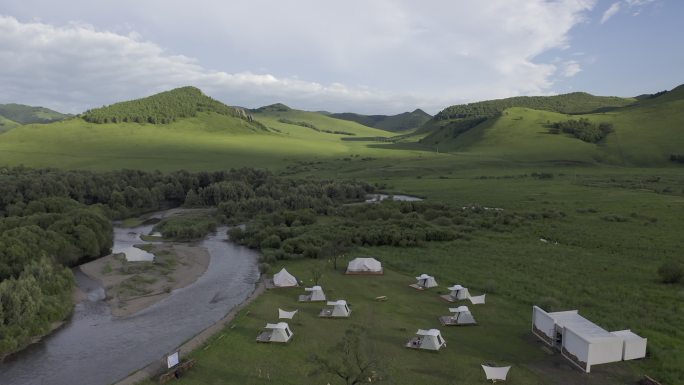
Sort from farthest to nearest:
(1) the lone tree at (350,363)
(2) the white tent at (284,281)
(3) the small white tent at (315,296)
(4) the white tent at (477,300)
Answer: (2) the white tent at (284,281) → (3) the small white tent at (315,296) → (4) the white tent at (477,300) → (1) the lone tree at (350,363)

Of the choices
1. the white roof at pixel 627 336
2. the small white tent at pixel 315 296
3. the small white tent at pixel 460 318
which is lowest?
the small white tent at pixel 315 296

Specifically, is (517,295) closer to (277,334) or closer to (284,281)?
(277,334)

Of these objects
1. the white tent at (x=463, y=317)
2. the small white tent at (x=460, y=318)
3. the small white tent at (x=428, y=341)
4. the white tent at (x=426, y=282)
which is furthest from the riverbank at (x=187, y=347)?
the white tent at (x=463, y=317)

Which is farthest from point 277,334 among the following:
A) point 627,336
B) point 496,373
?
point 627,336

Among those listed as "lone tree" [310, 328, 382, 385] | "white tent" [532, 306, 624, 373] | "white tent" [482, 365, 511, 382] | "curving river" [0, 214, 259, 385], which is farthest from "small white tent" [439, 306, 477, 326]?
"curving river" [0, 214, 259, 385]

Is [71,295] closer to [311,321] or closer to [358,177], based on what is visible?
[311,321]

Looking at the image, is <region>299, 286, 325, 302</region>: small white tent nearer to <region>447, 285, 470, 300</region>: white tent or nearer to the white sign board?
<region>447, 285, 470, 300</region>: white tent

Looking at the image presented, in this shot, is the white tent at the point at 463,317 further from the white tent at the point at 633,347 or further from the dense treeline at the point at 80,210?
the dense treeline at the point at 80,210
